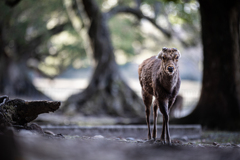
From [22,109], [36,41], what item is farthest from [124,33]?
[22,109]

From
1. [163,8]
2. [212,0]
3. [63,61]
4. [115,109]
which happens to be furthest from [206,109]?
[63,61]

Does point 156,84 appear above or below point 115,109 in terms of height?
above

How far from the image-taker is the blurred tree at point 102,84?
12.8 meters

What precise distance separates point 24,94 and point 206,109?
1479 centimetres

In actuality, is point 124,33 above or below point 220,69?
above

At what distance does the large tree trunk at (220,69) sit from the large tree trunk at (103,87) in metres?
4.44

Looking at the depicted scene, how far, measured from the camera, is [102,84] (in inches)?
518

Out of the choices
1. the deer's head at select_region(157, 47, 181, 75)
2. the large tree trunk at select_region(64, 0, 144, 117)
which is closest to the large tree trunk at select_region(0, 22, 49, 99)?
the large tree trunk at select_region(64, 0, 144, 117)

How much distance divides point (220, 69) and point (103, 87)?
18.5 feet

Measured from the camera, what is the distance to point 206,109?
893 centimetres

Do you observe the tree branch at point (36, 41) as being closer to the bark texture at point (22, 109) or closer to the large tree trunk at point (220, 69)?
the large tree trunk at point (220, 69)

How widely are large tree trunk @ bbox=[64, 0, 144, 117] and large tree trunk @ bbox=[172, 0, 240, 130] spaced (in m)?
4.44

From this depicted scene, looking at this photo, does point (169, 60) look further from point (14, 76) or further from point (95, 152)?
point (14, 76)

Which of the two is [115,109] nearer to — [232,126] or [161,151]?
[232,126]
